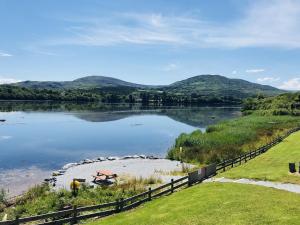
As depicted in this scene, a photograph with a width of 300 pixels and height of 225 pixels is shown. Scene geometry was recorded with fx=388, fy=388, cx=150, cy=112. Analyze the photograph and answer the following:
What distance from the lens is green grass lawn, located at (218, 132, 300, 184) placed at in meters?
38.1

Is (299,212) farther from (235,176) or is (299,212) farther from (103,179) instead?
(103,179)

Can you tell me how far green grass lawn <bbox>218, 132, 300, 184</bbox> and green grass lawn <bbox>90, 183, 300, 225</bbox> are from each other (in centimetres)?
547

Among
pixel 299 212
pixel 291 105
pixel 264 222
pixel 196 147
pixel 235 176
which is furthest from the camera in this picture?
pixel 291 105

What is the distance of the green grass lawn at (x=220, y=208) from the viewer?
80.0 ft

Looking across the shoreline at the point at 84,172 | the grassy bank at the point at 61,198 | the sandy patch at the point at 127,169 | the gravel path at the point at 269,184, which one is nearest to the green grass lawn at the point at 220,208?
the gravel path at the point at 269,184

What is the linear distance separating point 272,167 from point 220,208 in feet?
66.6

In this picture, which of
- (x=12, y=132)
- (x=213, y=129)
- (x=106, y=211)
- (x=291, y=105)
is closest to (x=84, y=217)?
(x=106, y=211)

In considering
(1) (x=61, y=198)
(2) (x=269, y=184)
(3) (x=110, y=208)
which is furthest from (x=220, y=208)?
(1) (x=61, y=198)

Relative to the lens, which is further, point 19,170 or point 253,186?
point 19,170

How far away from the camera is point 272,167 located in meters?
44.8

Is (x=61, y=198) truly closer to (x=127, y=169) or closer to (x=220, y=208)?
(x=220, y=208)

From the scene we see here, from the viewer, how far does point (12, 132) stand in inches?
4141

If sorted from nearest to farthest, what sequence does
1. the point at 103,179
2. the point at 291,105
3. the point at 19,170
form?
1. the point at 103,179
2. the point at 19,170
3. the point at 291,105

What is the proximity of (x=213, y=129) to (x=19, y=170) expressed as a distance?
47.2 m
